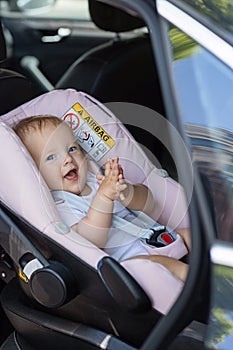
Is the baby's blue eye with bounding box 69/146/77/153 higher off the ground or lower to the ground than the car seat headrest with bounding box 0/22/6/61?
lower

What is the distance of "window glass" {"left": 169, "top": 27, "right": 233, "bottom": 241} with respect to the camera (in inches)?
69.5

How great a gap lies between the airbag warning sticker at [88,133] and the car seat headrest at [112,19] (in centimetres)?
53

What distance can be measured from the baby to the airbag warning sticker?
0.29ft

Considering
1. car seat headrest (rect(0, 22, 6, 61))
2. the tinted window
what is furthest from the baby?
the tinted window

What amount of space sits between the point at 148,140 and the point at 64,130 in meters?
0.70

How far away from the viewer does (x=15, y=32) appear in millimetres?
4664

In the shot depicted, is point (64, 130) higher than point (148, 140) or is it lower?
higher

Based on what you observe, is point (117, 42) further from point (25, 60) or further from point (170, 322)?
point (170, 322)

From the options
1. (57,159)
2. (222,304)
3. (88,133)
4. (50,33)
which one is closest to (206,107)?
(222,304)

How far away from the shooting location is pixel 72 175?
2379 millimetres

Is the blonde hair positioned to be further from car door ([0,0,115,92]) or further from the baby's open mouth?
car door ([0,0,115,92])

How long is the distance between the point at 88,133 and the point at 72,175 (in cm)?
23

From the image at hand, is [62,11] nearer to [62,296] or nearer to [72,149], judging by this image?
[72,149]

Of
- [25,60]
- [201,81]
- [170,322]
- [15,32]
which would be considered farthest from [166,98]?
[15,32]
